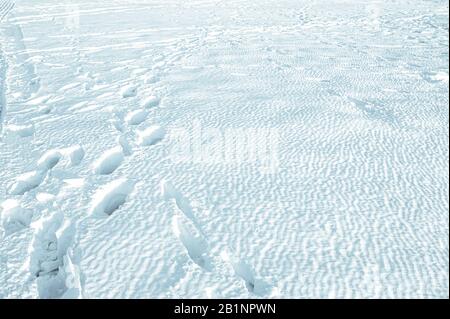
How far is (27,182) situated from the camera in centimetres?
223

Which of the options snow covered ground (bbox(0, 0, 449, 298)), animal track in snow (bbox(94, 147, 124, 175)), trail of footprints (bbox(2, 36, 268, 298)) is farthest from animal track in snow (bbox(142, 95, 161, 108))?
animal track in snow (bbox(94, 147, 124, 175))

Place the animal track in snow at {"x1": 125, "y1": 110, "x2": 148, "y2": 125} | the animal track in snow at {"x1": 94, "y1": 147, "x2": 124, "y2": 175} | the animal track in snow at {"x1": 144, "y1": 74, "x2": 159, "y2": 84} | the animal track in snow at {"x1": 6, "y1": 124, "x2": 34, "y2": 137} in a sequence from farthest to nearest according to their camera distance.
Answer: the animal track in snow at {"x1": 144, "y1": 74, "x2": 159, "y2": 84} < the animal track in snow at {"x1": 125, "y1": 110, "x2": 148, "y2": 125} < the animal track in snow at {"x1": 6, "y1": 124, "x2": 34, "y2": 137} < the animal track in snow at {"x1": 94, "y1": 147, "x2": 124, "y2": 175}

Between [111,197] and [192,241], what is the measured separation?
0.66 m

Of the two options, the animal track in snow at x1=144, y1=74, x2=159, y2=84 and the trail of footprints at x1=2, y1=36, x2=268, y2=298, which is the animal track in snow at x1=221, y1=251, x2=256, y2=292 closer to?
the trail of footprints at x1=2, y1=36, x2=268, y2=298

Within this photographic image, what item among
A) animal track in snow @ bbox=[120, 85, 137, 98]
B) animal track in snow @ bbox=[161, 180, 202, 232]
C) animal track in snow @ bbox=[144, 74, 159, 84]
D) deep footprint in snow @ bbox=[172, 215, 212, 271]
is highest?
animal track in snow @ bbox=[144, 74, 159, 84]

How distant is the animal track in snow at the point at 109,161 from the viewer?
7.65ft

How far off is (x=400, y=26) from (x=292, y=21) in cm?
215

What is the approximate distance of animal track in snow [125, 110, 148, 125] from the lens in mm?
2969

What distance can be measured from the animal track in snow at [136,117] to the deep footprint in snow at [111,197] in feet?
2.94

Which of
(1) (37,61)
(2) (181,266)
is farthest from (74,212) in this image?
(1) (37,61)

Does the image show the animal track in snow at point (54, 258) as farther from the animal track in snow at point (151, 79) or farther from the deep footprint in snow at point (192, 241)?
the animal track in snow at point (151, 79)

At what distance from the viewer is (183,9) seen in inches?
344

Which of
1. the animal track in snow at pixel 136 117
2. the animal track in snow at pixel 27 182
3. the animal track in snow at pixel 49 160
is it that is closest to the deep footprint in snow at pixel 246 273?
the animal track in snow at pixel 27 182

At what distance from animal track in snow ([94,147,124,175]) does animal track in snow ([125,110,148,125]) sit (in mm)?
474
